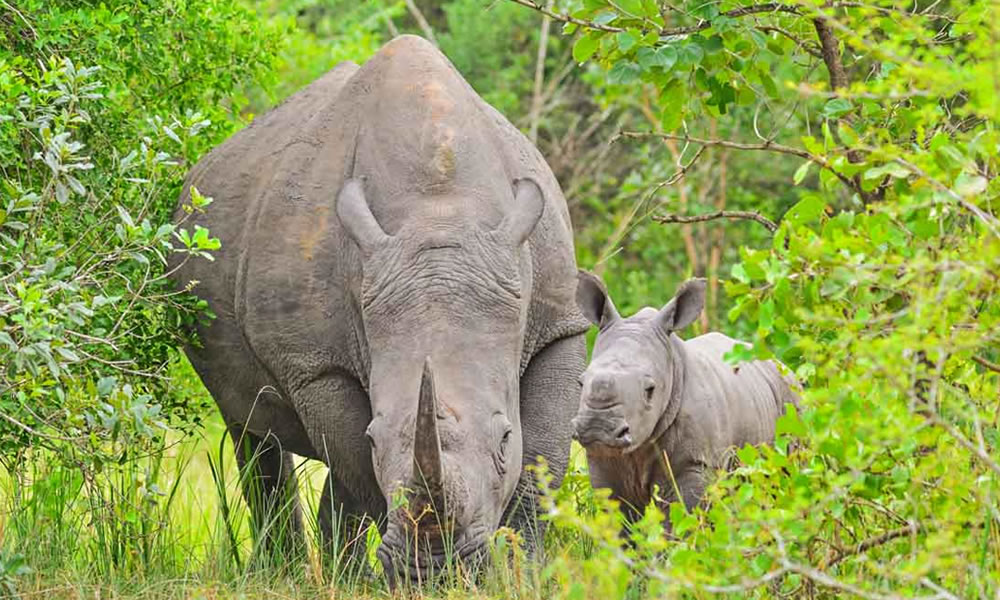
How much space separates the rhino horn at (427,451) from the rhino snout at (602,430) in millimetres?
834

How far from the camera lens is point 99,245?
23.0 ft

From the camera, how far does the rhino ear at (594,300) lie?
691 cm

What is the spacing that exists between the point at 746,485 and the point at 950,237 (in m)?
0.85

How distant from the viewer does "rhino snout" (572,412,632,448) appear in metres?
6.50

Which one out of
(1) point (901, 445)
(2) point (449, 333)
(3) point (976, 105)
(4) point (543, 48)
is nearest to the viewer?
(3) point (976, 105)

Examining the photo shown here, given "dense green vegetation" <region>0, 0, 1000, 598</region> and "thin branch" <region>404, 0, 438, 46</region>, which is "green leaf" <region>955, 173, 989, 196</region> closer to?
"dense green vegetation" <region>0, 0, 1000, 598</region>

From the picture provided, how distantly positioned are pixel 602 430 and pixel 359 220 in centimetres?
115

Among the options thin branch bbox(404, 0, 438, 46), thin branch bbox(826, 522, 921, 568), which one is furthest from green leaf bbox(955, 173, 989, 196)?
thin branch bbox(404, 0, 438, 46)

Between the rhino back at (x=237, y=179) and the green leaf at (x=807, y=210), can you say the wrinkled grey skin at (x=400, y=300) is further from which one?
the green leaf at (x=807, y=210)

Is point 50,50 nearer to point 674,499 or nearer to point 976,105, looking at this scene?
point 674,499

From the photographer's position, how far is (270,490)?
8.69 metres

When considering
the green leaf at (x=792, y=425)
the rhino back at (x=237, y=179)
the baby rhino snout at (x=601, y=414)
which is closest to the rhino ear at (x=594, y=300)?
the baby rhino snout at (x=601, y=414)

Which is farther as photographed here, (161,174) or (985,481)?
(161,174)

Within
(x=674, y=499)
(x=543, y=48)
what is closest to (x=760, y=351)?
(x=674, y=499)
